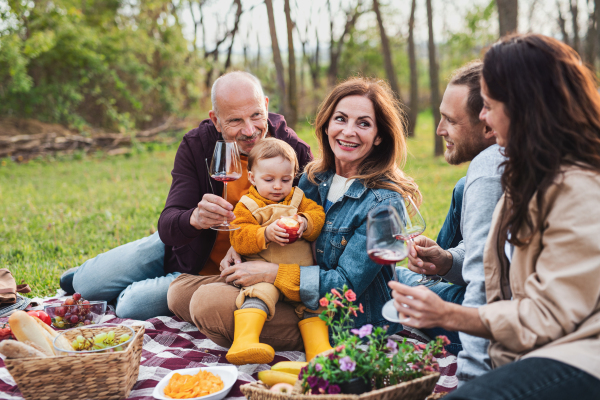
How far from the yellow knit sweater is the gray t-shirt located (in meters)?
1.04

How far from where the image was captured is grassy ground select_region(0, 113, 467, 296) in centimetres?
586

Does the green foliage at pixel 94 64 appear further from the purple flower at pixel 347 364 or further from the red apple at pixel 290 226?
the purple flower at pixel 347 364

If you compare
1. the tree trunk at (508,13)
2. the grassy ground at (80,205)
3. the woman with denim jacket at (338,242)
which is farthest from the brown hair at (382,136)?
the tree trunk at (508,13)

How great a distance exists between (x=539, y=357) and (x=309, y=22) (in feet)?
104

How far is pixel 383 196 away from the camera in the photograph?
3.36 m

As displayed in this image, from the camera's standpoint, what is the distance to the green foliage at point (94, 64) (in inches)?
592

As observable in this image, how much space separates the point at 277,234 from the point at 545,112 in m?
1.70

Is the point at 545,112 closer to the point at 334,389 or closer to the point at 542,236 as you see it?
the point at 542,236

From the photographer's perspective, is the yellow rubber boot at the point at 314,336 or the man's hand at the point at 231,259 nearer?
the yellow rubber boot at the point at 314,336

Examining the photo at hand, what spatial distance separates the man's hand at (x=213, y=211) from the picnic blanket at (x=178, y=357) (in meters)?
0.89

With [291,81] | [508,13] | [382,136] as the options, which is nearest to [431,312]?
[382,136]

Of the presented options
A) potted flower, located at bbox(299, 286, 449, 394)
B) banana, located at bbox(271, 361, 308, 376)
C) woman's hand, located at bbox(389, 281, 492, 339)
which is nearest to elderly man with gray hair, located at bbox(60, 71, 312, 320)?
banana, located at bbox(271, 361, 308, 376)

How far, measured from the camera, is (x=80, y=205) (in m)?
8.40

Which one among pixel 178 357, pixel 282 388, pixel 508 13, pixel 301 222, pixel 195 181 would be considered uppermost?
pixel 508 13
